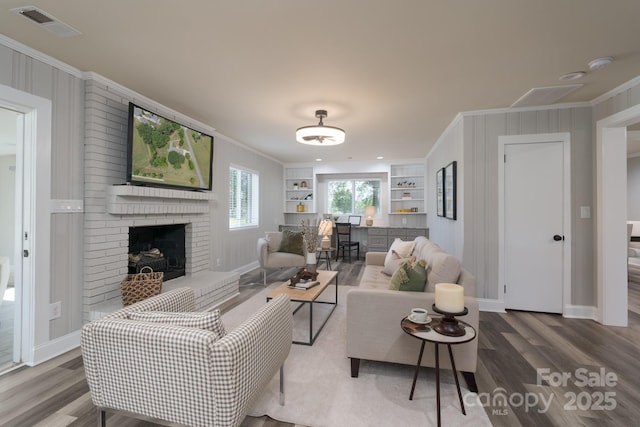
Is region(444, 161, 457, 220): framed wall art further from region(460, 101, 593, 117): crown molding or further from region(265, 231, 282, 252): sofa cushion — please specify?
region(265, 231, 282, 252): sofa cushion

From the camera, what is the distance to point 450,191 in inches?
167

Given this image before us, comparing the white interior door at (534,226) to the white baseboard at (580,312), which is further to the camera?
the white interior door at (534,226)

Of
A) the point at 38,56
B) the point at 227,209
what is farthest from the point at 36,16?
the point at 227,209

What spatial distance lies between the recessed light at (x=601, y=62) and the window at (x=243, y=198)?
15.9 ft

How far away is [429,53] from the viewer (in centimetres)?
232

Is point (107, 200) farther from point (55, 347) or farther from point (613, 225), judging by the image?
point (613, 225)

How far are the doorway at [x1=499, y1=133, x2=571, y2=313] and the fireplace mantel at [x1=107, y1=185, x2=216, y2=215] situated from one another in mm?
3867

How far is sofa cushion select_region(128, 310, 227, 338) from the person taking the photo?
1365mm

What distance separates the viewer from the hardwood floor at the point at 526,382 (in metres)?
1.76

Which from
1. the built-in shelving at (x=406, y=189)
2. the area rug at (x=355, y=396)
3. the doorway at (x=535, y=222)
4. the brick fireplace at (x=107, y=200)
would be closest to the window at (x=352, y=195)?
the built-in shelving at (x=406, y=189)

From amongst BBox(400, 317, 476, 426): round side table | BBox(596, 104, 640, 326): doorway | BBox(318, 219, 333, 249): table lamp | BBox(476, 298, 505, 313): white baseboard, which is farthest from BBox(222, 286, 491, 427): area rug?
BBox(318, 219, 333, 249): table lamp

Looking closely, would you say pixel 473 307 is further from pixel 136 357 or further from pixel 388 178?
pixel 388 178

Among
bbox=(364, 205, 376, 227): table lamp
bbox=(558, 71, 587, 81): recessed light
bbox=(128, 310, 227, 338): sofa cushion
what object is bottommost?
bbox=(128, 310, 227, 338): sofa cushion

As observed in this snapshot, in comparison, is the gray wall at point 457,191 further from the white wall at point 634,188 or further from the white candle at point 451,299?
the white wall at point 634,188
